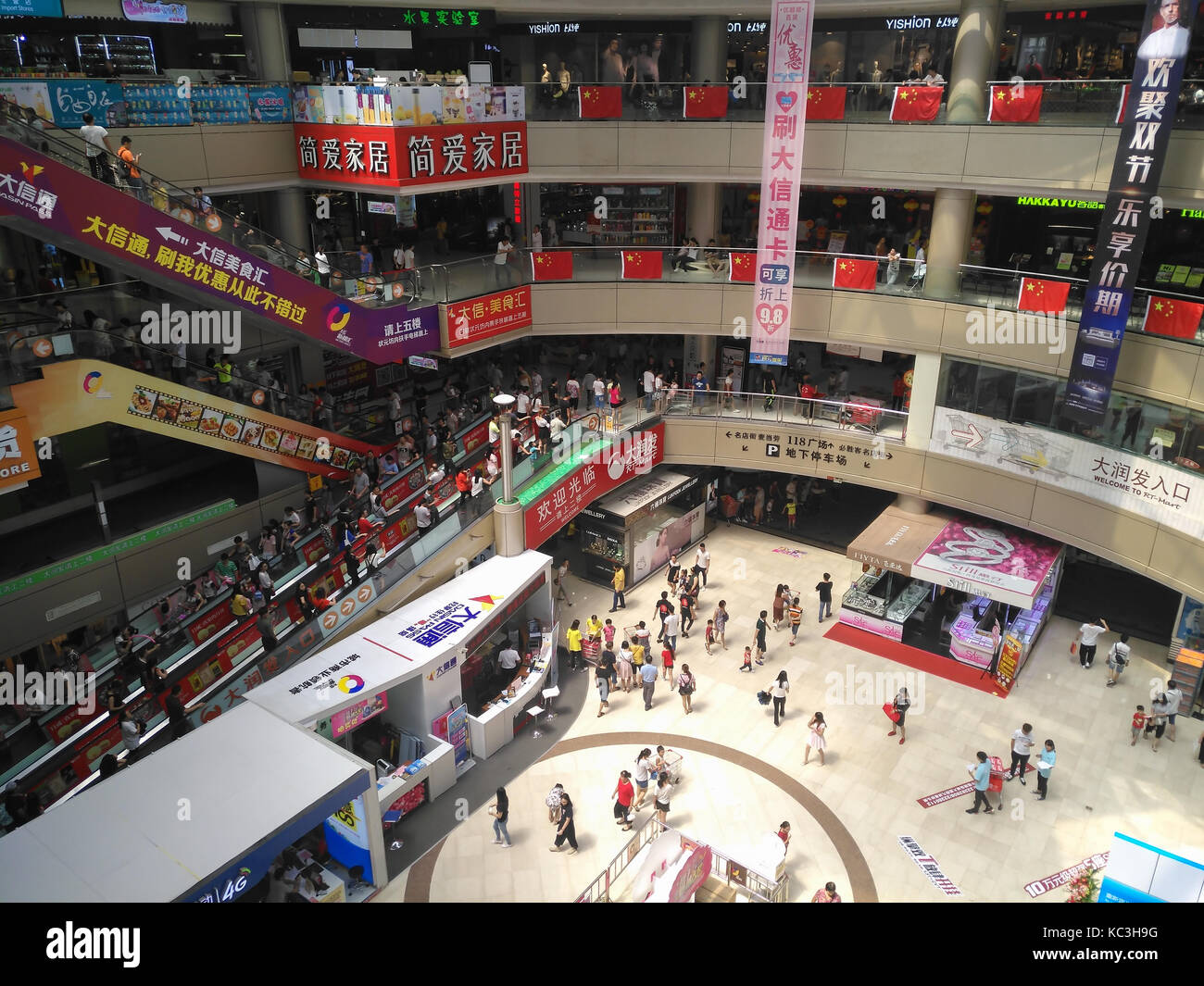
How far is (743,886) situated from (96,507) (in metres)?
16.6

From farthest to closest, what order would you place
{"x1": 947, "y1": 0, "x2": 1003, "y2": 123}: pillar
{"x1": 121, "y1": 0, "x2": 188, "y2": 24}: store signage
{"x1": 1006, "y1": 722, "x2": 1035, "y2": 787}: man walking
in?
{"x1": 947, "y1": 0, "x2": 1003, "y2": 123}: pillar < {"x1": 121, "y1": 0, "x2": 188, "y2": 24}: store signage < {"x1": 1006, "y1": 722, "x2": 1035, "y2": 787}: man walking

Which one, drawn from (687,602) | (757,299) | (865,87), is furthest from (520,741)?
(865,87)

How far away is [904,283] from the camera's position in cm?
2320

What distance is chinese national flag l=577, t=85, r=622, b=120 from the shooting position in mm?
23766

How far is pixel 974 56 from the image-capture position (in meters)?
21.2

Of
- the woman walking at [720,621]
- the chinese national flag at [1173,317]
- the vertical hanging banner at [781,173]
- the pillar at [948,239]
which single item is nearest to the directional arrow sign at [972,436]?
the pillar at [948,239]

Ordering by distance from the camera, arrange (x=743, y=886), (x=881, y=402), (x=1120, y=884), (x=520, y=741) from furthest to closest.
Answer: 1. (x=881, y=402)
2. (x=520, y=741)
3. (x=743, y=886)
4. (x=1120, y=884)

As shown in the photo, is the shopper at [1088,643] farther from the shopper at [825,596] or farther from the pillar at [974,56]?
the pillar at [974,56]

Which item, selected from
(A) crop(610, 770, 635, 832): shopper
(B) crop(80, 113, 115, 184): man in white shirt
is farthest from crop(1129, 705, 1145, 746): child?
(B) crop(80, 113, 115, 184): man in white shirt

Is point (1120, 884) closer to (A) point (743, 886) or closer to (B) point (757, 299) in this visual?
(A) point (743, 886)

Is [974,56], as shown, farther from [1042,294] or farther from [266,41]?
[266,41]

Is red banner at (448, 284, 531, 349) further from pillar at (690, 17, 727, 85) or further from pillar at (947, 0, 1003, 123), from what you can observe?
pillar at (947, 0, 1003, 123)

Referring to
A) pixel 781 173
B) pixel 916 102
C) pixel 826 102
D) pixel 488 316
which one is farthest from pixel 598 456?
pixel 916 102

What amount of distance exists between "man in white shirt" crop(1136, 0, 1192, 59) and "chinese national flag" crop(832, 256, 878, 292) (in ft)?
24.5
